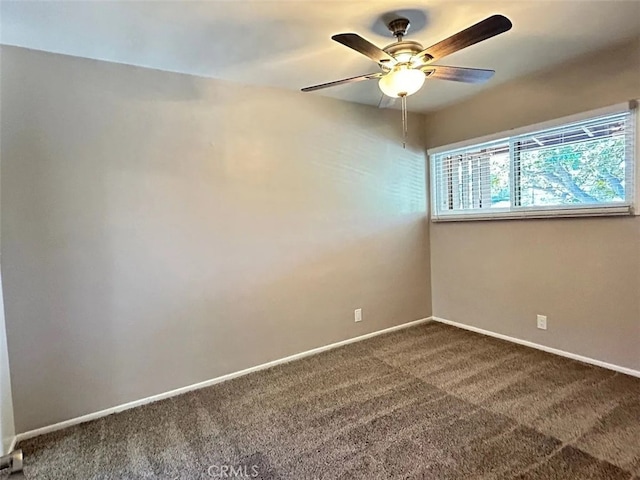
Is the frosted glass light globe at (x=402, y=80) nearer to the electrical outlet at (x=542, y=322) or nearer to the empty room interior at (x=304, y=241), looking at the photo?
the empty room interior at (x=304, y=241)

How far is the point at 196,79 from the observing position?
2777 millimetres

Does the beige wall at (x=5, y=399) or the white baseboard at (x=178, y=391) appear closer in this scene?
the beige wall at (x=5, y=399)

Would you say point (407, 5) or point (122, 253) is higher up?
point (407, 5)

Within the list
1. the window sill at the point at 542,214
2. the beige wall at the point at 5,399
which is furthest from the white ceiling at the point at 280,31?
the beige wall at the point at 5,399

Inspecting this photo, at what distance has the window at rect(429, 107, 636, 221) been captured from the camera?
2.74 meters

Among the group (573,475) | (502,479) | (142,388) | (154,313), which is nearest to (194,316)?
(154,313)

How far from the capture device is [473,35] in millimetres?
1724

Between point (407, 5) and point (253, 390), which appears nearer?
point (407, 5)

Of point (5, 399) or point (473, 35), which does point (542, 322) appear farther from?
point (5, 399)

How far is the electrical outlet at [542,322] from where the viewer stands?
3240 millimetres

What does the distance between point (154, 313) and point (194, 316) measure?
0.94ft

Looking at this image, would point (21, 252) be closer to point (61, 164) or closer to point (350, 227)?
point (61, 164)

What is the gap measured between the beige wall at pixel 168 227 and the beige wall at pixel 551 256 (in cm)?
87

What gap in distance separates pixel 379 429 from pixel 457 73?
2121 mm
